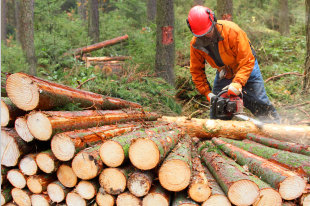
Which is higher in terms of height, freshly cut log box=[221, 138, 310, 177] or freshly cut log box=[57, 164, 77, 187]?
freshly cut log box=[221, 138, 310, 177]

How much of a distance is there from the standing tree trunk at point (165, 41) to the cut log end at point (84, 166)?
14.5ft

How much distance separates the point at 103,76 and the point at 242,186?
5474 mm

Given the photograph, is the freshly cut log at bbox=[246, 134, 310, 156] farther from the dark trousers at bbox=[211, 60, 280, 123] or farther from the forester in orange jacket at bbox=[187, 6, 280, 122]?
the dark trousers at bbox=[211, 60, 280, 123]

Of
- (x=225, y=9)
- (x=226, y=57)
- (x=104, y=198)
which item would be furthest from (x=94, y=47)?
(x=104, y=198)

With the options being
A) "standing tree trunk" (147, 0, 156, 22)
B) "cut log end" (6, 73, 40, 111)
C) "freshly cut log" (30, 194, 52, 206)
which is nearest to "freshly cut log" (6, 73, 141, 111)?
"cut log end" (6, 73, 40, 111)

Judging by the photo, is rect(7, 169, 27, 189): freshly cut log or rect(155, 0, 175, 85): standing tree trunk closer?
rect(7, 169, 27, 189): freshly cut log

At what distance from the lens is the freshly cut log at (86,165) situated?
2166 millimetres

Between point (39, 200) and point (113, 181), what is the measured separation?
0.90m

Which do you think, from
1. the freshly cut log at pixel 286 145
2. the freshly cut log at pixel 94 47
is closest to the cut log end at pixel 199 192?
the freshly cut log at pixel 286 145

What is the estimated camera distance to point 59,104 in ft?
8.90

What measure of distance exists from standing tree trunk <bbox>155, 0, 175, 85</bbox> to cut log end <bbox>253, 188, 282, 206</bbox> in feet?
15.2

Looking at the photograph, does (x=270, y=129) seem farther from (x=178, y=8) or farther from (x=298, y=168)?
(x=178, y=8)

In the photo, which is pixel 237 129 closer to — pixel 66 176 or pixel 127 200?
pixel 127 200

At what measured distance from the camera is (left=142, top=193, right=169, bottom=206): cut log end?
2.07 metres
